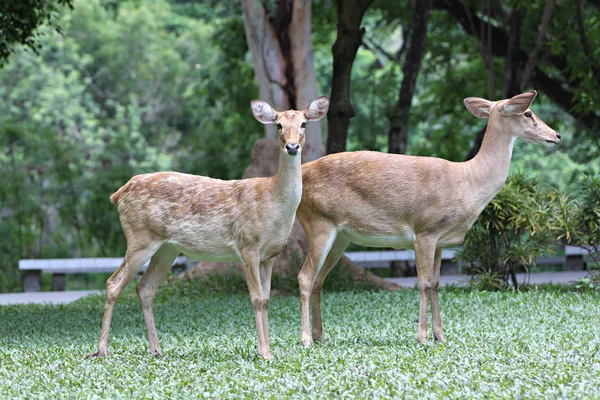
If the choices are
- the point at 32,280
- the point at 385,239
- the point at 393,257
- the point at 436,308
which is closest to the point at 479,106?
the point at 385,239

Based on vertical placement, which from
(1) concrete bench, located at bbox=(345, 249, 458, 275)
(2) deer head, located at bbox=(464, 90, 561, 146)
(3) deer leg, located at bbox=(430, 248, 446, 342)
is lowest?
(1) concrete bench, located at bbox=(345, 249, 458, 275)

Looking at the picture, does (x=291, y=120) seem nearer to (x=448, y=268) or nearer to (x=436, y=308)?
(x=436, y=308)

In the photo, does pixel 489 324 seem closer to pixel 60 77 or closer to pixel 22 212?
pixel 22 212

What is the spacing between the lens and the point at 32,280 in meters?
16.2

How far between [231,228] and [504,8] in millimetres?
13153

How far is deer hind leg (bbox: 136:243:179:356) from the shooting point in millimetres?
6508

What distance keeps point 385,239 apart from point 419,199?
0.39 metres

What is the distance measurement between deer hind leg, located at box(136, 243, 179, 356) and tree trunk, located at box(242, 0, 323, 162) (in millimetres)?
6760

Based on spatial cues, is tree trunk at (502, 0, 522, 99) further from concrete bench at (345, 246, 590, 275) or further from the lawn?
the lawn

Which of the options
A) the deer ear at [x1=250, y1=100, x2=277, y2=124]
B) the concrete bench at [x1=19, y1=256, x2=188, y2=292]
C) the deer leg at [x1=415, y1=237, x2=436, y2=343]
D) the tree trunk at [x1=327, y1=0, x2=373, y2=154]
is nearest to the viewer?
the deer ear at [x1=250, y1=100, x2=277, y2=124]

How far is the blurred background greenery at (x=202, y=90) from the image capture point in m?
15.1

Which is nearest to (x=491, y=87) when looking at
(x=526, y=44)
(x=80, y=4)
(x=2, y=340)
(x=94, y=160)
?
(x=526, y=44)

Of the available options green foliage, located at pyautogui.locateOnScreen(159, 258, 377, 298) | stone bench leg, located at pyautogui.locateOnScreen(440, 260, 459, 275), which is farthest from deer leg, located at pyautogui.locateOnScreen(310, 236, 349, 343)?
stone bench leg, located at pyautogui.locateOnScreen(440, 260, 459, 275)

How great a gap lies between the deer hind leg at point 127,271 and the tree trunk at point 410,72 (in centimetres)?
912
